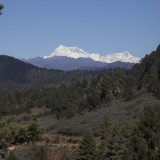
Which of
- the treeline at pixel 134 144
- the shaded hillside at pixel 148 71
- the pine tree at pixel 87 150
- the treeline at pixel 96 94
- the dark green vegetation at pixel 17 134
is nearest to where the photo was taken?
the dark green vegetation at pixel 17 134

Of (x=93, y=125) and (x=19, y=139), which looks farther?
(x=93, y=125)

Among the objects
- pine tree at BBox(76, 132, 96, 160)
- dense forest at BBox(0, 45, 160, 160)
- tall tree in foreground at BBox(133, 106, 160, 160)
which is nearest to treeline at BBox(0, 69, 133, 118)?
dense forest at BBox(0, 45, 160, 160)

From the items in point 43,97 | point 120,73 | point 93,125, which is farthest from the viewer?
point 43,97

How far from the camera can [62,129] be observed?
47562 mm

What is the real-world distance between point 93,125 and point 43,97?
56738mm

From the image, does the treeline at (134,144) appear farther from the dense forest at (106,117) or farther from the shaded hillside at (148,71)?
the shaded hillside at (148,71)

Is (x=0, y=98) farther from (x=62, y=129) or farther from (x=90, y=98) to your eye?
(x=62, y=129)

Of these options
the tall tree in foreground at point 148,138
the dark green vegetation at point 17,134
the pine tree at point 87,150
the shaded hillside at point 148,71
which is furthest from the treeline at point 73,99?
the dark green vegetation at point 17,134

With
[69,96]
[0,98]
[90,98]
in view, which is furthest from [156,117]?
[0,98]

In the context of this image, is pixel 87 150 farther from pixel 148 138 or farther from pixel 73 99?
pixel 73 99

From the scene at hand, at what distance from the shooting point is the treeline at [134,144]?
19.6 m

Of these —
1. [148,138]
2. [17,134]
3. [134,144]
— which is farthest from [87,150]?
[17,134]

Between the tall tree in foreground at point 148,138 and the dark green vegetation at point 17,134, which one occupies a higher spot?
the dark green vegetation at point 17,134

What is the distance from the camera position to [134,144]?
2092 cm
